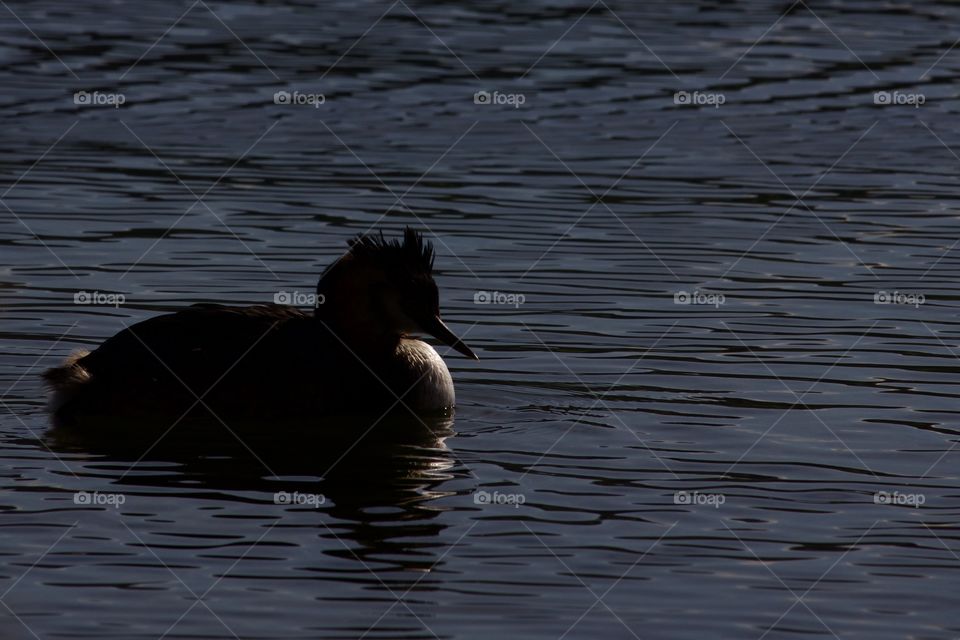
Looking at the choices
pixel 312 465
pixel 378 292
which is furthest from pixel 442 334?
pixel 312 465

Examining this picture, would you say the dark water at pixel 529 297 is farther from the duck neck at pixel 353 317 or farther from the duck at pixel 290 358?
the duck neck at pixel 353 317

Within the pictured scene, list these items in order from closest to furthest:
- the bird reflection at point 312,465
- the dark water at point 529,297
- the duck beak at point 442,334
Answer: the dark water at point 529,297 < the bird reflection at point 312,465 < the duck beak at point 442,334

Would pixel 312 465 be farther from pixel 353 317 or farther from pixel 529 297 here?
pixel 529 297

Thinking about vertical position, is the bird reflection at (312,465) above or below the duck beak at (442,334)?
below

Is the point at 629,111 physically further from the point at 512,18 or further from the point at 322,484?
the point at 322,484

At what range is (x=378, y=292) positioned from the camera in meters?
11.3

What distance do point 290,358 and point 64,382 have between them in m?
1.24

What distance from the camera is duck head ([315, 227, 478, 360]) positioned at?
11203 millimetres

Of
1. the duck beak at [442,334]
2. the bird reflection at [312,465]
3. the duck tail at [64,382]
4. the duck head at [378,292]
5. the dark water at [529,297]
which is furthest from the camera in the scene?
the duck beak at [442,334]

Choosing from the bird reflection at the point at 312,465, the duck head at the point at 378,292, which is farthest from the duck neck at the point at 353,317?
the bird reflection at the point at 312,465

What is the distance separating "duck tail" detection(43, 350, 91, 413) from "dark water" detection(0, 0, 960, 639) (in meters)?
0.24

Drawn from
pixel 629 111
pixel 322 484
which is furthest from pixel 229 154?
pixel 322 484

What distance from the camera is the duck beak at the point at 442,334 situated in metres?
11.4

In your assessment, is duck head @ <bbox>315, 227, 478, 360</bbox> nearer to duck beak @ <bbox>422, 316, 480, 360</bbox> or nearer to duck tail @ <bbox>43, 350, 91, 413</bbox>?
duck beak @ <bbox>422, 316, 480, 360</bbox>
